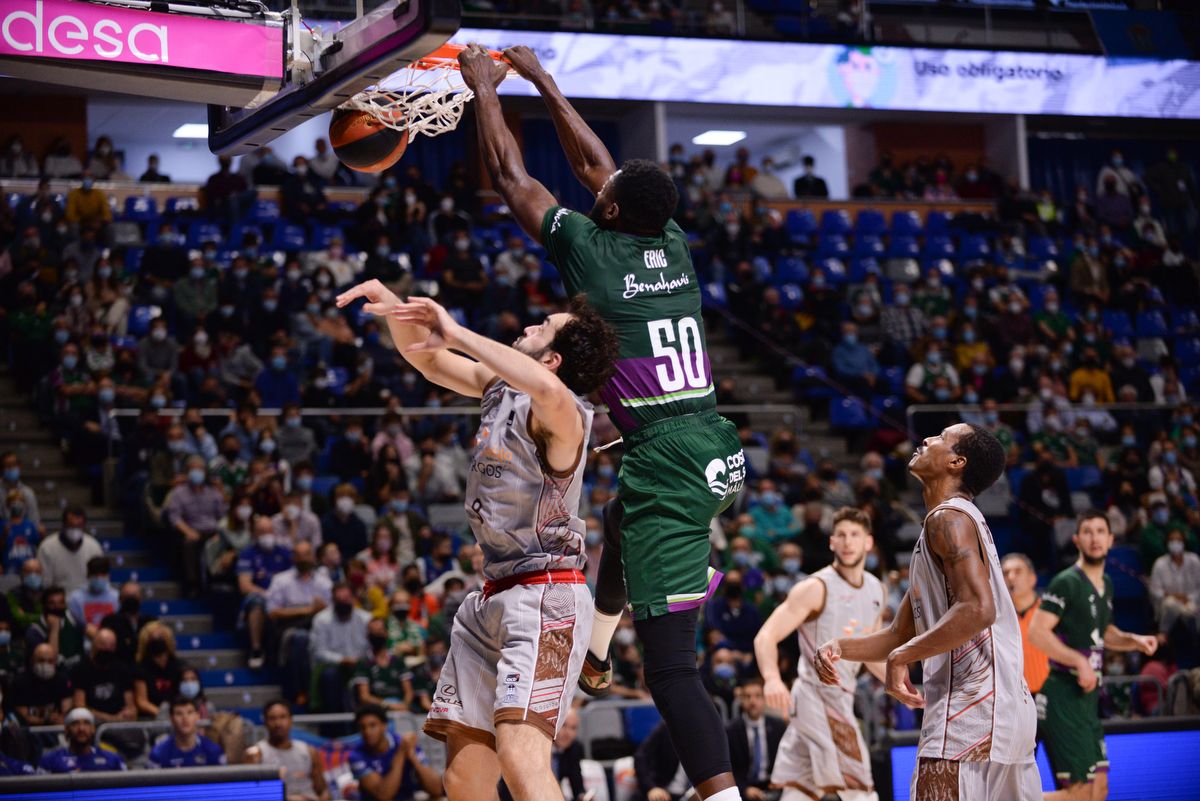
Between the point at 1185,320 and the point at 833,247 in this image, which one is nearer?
the point at 833,247

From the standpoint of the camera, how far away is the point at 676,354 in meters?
5.13

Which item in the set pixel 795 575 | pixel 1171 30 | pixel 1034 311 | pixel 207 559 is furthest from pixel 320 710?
pixel 1171 30

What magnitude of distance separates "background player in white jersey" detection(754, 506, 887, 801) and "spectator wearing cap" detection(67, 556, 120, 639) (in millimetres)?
6619

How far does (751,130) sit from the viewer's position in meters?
25.3

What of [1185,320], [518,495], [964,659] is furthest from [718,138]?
[518,495]

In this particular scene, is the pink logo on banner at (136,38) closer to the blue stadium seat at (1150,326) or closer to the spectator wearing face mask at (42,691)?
the spectator wearing face mask at (42,691)

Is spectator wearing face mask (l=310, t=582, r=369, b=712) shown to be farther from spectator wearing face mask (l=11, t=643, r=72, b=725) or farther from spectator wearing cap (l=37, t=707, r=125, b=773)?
spectator wearing cap (l=37, t=707, r=125, b=773)

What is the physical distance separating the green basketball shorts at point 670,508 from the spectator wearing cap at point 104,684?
704 centimetres

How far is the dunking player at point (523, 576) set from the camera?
182 inches

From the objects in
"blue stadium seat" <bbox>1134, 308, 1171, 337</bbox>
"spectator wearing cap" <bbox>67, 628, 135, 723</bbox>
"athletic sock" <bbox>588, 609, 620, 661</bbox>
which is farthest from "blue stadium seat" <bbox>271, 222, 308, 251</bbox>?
"athletic sock" <bbox>588, 609, 620, 661</bbox>

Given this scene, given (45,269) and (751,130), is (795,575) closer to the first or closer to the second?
(45,269)

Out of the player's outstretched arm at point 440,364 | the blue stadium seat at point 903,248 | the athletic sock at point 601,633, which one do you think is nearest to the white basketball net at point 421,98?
the player's outstretched arm at point 440,364

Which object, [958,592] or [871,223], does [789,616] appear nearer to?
[958,592]

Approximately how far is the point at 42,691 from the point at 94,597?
128cm
